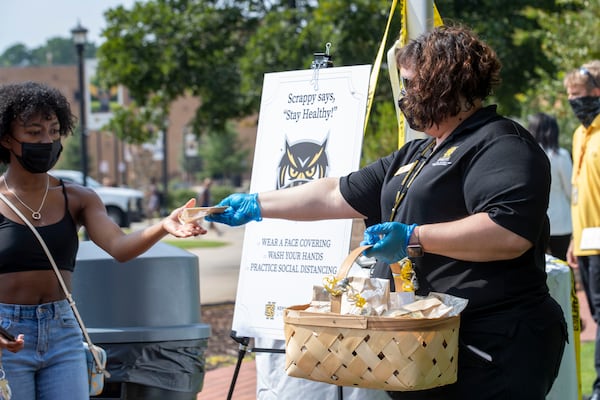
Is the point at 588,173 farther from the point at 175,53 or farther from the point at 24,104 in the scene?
the point at 175,53

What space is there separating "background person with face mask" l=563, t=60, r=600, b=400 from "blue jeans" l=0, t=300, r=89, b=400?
350cm

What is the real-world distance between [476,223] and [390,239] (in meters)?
0.26

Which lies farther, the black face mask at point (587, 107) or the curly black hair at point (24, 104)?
the black face mask at point (587, 107)

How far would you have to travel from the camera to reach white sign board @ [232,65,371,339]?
13.8 feet

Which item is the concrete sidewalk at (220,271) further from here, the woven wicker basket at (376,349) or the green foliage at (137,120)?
the woven wicker basket at (376,349)

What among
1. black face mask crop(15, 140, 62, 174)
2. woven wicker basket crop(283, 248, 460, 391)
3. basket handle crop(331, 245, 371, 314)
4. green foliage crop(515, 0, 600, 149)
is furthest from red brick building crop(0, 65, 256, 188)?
woven wicker basket crop(283, 248, 460, 391)

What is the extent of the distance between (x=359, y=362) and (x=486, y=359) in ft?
1.38

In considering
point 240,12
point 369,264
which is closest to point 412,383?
point 369,264

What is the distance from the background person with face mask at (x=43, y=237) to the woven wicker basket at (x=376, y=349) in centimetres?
77

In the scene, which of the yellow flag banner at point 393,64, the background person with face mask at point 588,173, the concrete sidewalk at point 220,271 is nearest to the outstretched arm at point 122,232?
the yellow flag banner at point 393,64

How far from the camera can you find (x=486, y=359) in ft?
8.73

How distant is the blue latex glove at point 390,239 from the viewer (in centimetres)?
264

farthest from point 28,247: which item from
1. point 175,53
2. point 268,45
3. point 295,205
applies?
point 175,53

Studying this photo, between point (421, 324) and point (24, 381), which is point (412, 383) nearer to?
point (421, 324)
